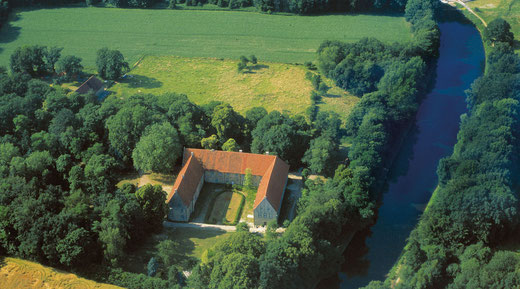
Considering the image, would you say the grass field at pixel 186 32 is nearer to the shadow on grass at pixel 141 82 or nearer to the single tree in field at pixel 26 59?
the shadow on grass at pixel 141 82

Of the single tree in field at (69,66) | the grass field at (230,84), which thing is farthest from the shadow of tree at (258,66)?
the single tree in field at (69,66)

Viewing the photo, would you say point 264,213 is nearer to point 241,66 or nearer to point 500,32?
point 241,66

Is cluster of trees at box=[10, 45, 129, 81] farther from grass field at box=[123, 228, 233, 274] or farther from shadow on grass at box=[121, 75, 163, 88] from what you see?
grass field at box=[123, 228, 233, 274]

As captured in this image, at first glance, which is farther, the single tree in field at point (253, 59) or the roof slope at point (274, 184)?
the single tree in field at point (253, 59)

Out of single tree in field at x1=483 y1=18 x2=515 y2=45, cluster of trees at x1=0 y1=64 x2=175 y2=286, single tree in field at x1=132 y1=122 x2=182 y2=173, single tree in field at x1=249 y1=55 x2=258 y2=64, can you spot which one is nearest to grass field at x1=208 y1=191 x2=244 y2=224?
cluster of trees at x1=0 y1=64 x2=175 y2=286

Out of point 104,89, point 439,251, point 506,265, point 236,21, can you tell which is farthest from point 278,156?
point 236,21
